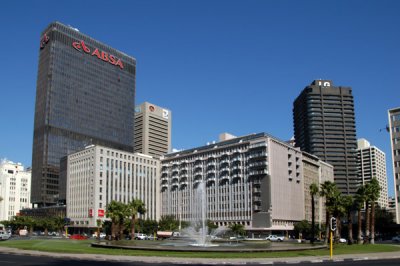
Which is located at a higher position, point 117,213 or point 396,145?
point 396,145

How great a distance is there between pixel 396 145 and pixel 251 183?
59.4m

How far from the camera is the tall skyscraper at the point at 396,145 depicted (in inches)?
5062

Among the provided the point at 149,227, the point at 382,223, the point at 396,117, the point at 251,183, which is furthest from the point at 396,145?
the point at 149,227

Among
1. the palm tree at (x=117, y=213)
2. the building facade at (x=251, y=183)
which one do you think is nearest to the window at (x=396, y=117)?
the building facade at (x=251, y=183)

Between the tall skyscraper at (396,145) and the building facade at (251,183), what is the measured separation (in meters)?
48.2

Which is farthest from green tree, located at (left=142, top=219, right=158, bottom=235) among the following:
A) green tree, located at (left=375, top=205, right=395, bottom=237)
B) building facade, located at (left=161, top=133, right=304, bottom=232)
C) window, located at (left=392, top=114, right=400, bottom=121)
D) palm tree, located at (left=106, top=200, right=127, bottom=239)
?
window, located at (left=392, top=114, right=400, bottom=121)

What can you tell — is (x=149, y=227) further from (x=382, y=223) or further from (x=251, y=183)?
(x=382, y=223)

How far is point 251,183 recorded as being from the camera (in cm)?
17450

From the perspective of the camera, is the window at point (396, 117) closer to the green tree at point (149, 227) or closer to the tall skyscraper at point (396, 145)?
the tall skyscraper at point (396, 145)

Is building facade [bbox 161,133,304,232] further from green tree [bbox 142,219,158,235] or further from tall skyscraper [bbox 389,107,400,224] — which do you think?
tall skyscraper [bbox 389,107,400,224]

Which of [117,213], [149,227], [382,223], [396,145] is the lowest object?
[149,227]

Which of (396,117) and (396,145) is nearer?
(396,145)

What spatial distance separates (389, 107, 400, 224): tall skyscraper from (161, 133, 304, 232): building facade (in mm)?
48215

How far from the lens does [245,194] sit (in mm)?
175750
